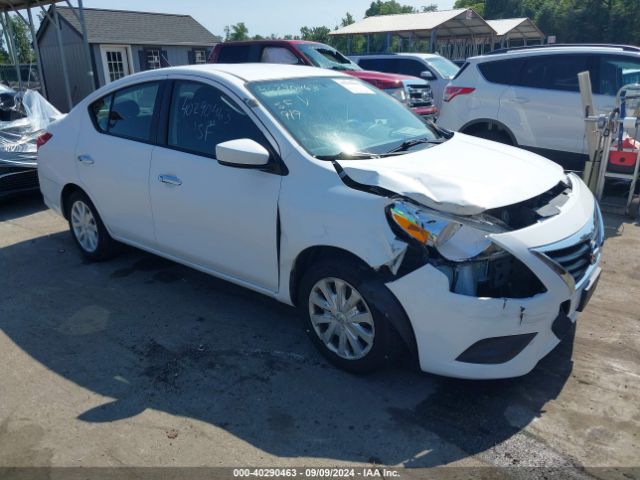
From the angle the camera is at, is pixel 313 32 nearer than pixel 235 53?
No

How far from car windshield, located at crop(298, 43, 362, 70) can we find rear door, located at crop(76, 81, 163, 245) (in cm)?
616

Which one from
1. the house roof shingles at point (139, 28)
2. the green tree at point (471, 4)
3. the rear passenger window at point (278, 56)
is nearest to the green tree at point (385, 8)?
the green tree at point (471, 4)

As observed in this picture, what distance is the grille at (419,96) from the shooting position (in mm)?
10984

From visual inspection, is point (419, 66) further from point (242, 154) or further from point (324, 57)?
point (242, 154)

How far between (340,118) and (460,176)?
3.49 feet

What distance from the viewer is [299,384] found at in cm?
326

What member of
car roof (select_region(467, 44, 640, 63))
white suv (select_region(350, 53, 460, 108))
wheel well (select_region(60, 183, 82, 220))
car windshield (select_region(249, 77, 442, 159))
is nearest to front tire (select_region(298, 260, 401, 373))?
car windshield (select_region(249, 77, 442, 159))

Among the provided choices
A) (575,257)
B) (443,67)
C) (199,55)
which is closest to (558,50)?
(575,257)

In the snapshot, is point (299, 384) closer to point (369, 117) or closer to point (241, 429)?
point (241, 429)

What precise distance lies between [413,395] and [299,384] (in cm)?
67

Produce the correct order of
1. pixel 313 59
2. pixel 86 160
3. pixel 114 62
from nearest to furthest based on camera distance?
pixel 86 160, pixel 313 59, pixel 114 62

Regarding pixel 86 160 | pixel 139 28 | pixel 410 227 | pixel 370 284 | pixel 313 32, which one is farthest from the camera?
pixel 313 32

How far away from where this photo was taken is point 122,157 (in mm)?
4453

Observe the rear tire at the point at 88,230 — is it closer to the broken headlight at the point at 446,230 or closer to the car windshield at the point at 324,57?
the broken headlight at the point at 446,230
